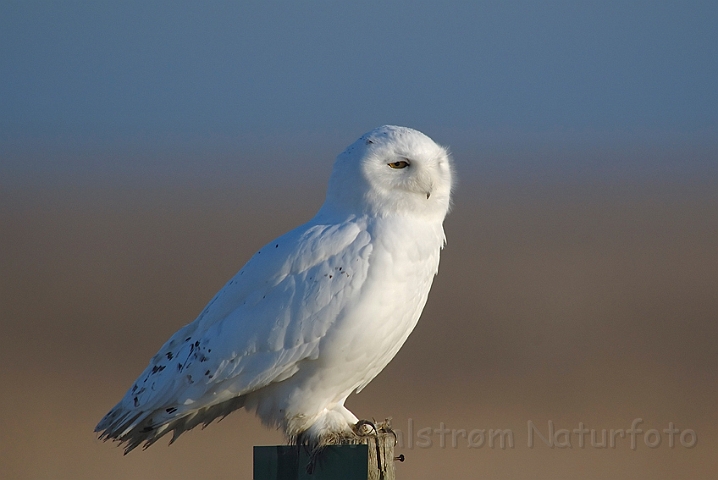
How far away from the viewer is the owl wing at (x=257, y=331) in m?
4.03

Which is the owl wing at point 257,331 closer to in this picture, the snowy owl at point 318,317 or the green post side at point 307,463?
the snowy owl at point 318,317

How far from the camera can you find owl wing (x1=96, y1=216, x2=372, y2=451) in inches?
159

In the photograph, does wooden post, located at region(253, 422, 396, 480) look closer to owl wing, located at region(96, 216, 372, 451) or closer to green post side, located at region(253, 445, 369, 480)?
green post side, located at region(253, 445, 369, 480)

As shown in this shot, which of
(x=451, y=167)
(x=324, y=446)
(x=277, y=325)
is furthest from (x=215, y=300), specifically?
(x=451, y=167)

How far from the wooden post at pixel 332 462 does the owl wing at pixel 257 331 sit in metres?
0.55

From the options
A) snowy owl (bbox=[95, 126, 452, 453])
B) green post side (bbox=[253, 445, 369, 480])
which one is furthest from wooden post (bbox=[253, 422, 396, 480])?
snowy owl (bbox=[95, 126, 452, 453])

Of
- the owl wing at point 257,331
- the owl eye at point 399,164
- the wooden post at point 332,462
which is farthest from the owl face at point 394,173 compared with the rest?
the wooden post at point 332,462

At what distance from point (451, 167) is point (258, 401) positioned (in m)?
1.55

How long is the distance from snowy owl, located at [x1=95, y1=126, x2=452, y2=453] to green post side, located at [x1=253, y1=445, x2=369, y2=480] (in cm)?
48

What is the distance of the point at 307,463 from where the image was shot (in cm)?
351

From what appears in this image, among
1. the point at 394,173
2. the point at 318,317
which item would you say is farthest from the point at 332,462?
the point at 394,173

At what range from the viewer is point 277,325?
4.06 m

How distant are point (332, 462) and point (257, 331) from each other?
91 cm

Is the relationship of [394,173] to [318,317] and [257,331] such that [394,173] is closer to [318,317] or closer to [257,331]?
[318,317]
